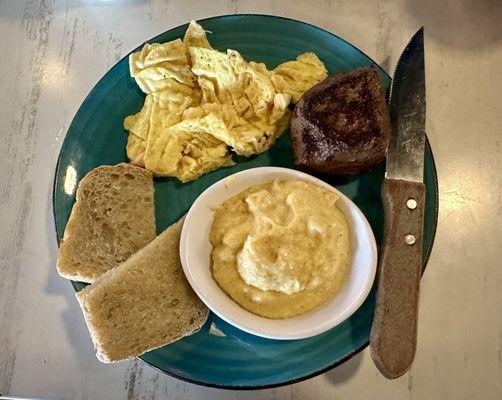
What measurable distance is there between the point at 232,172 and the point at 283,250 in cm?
54

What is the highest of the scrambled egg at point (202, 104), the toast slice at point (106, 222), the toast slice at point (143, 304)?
the scrambled egg at point (202, 104)

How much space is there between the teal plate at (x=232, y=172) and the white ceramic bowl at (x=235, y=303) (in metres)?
0.17

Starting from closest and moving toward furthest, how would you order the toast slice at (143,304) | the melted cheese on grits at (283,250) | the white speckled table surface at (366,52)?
1. the melted cheese on grits at (283,250)
2. the toast slice at (143,304)
3. the white speckled table surface at (366,52)

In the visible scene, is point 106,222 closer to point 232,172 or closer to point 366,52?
point 232,172

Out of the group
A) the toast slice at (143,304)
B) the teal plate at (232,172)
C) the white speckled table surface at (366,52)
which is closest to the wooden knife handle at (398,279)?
the teal plate at (232,172)

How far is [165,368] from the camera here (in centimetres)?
196

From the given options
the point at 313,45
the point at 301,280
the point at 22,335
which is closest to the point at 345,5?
the point at 313,45

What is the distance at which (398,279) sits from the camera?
6.12 ft

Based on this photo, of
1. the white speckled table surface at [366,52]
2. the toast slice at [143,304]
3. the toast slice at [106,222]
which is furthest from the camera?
the white speckled table surface at [366,52]

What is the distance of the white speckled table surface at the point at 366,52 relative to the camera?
7.11 feet

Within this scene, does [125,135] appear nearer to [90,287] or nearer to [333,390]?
[90,287]

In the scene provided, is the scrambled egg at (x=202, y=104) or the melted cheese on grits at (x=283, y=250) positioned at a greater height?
the scrambled egg at (x=202, y=104)

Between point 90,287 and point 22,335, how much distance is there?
0.56 meters

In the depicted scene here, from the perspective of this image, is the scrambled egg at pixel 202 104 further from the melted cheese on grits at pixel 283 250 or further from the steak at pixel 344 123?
the melted cheese on grits at pixel 283 250
